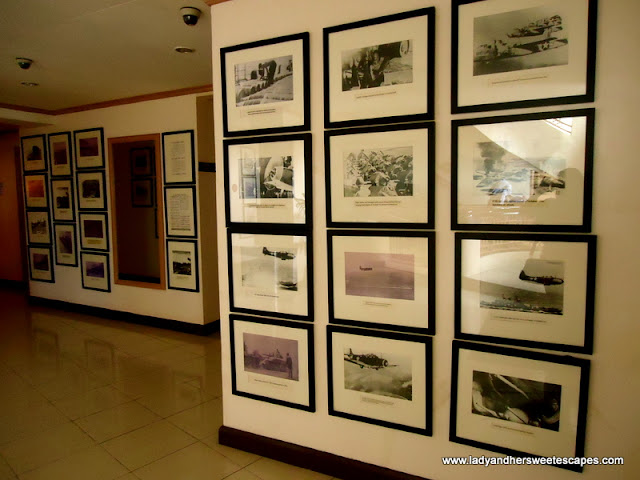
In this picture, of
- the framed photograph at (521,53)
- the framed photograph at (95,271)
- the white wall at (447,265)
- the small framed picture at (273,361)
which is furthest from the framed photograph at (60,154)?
the framed photograph at (521,53)

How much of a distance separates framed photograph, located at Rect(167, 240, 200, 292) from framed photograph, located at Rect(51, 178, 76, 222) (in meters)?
1.88

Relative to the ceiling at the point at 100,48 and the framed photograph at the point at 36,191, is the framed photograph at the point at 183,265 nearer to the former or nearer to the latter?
the ceiling at the point at 100,48

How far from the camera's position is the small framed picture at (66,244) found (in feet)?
18.6

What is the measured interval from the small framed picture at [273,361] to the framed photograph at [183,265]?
240 centimetres

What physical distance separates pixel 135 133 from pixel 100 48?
1.72 meters

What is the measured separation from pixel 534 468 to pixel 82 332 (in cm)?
484

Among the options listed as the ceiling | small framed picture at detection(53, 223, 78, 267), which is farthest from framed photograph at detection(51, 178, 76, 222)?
the ceiling

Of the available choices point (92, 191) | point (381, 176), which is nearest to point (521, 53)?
point (381, 176)

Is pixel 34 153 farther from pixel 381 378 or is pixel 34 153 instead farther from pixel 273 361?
pixel 381 378

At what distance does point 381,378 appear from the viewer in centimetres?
206

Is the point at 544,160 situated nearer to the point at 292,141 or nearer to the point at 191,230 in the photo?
the point at 292,141

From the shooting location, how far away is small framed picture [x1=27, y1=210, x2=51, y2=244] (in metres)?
5.94

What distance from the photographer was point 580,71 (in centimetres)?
159

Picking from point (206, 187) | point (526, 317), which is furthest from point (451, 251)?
point (206, 187)
